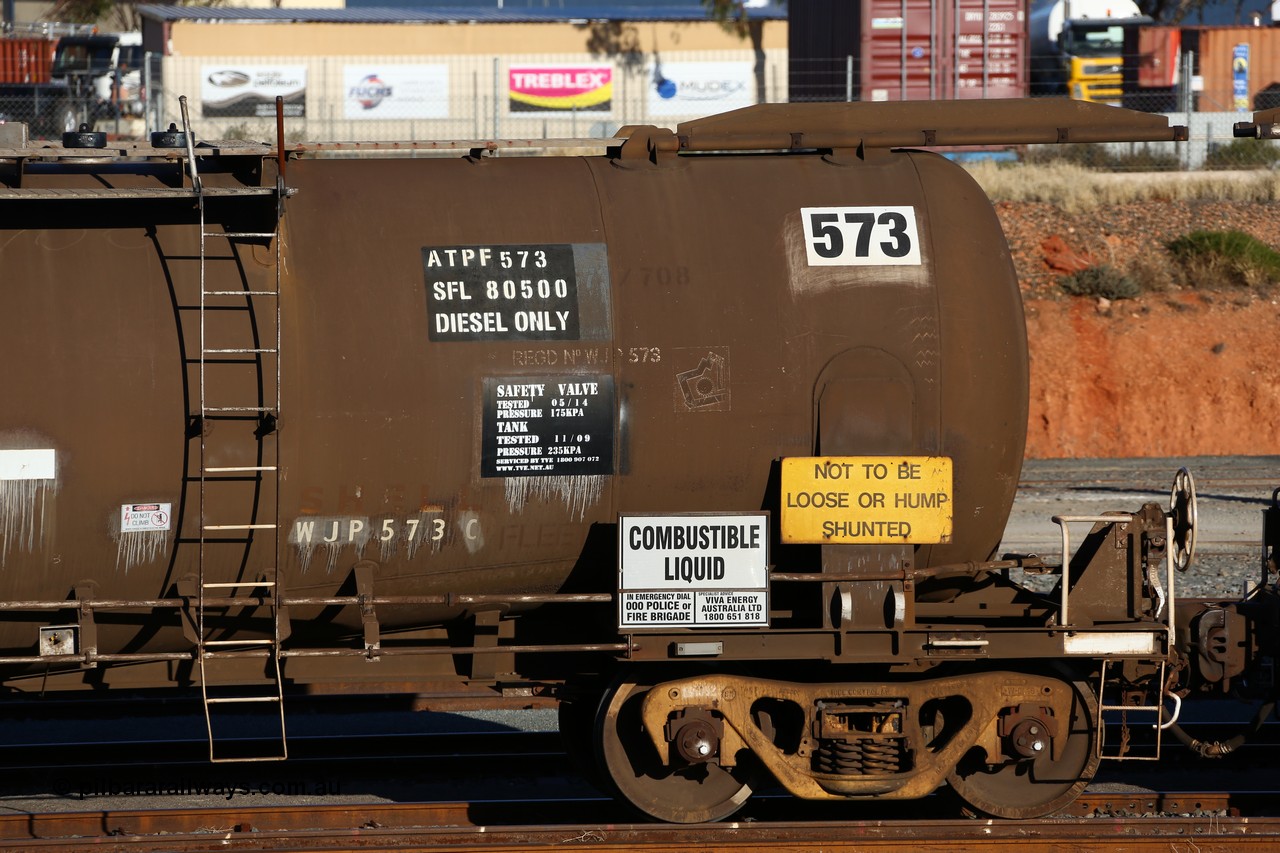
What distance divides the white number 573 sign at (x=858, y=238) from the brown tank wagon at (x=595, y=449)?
0.07ft

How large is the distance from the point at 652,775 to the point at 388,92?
31.5 metres

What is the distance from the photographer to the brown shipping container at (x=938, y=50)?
35.6 meters

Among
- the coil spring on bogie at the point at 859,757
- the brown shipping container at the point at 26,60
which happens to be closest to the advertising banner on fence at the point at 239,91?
the brown shipping container at the point at 26,60

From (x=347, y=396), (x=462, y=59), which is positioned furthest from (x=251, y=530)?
(x=462, y=59)

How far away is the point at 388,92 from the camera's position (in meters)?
37.1

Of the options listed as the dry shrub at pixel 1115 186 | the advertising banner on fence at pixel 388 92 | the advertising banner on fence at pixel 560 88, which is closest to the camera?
the dry shrub at pixel 1115 186

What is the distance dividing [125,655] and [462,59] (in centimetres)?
3305

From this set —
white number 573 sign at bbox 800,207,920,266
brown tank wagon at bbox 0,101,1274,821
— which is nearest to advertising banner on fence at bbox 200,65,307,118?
brown tank wagon at bbox 0,101,1274,821

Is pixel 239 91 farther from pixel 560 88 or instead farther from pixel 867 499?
pixel 867 499

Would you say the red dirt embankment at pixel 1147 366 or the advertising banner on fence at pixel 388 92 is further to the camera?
the advertising banner on fence at pixel 388 92

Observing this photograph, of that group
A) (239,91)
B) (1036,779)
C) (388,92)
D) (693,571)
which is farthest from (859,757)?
(239,91)

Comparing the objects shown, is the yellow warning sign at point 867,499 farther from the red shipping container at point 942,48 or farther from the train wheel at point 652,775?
the red shipping container at point 942,48

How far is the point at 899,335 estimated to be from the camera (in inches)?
316

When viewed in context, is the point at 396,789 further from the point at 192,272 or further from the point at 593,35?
the point at 593,35
